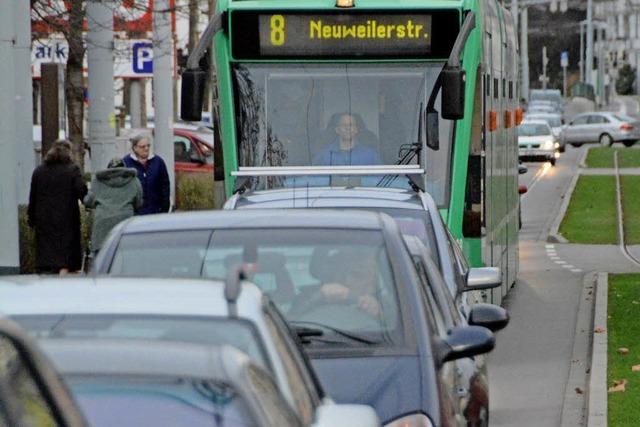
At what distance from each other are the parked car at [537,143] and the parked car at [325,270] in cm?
5373

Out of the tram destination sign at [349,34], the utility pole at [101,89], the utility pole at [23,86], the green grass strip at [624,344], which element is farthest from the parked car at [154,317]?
the utility pole at [101,89]

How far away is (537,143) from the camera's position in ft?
205

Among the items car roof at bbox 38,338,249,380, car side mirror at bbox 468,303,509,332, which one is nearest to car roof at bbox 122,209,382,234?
car side mirror at bbox 468,303,509,332

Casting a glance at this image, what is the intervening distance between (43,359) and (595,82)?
14353 cm

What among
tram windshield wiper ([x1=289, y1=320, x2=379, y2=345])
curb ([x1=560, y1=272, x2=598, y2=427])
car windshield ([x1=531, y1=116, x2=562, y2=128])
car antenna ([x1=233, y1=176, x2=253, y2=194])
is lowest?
car windshield ([x1=531, y1=116, x2=562, y2=128])

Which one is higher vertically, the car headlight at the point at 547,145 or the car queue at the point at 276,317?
the car queue at the point at 276,317

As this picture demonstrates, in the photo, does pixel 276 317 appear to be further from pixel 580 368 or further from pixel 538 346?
pixel 538 346

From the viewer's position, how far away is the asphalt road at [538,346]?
12.5 metres

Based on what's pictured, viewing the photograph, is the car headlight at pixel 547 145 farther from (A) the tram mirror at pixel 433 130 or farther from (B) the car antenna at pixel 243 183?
(B) the car antenna at pixel 243 183

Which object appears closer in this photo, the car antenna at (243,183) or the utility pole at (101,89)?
the car antenna at (243,183)

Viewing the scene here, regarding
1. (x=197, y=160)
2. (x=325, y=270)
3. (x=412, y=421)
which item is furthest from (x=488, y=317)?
(x=197, y=160)

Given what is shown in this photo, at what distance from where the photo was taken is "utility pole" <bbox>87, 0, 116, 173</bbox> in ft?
75.0

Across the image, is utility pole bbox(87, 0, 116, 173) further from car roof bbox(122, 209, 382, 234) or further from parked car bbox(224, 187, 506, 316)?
car roof bbox(122, 209, 382, 234)

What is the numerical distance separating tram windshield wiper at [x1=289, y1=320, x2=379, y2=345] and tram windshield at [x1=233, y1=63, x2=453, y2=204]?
7.08 m
